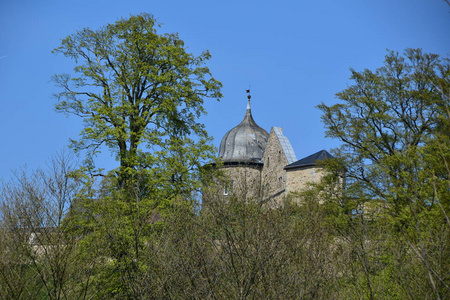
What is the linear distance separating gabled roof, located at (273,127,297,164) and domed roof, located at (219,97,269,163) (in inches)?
233

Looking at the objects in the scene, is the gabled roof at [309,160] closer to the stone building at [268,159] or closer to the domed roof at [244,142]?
the stone building at [268,159]

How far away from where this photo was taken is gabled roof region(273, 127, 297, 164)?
38.4 m

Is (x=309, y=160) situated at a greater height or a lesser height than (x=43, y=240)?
greater

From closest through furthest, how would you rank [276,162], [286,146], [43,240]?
[43,240] < [286,146] < [276,162]

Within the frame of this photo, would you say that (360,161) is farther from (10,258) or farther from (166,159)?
(10,258)

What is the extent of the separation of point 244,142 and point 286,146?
851cm

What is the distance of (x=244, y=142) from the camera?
47875mm

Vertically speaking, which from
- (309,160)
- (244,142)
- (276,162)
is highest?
(244,142)

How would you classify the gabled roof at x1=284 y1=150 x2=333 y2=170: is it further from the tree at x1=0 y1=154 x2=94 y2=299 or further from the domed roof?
Answer: the tree at x1=0 y1=154 x2=94 y2=299

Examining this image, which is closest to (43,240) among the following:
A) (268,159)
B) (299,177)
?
(299,177)

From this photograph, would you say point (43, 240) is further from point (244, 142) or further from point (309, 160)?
point (244, 142)

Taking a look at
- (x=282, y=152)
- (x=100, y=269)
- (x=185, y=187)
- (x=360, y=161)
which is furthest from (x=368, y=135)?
(x=100, y=269)

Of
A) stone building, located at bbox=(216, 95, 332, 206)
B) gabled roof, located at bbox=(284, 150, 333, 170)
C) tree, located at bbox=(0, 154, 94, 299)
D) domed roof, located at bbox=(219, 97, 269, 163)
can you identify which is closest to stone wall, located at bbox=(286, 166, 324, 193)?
stone building, located at bbox=(216, 95, 332, 206)

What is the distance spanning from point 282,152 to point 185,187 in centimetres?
2029
